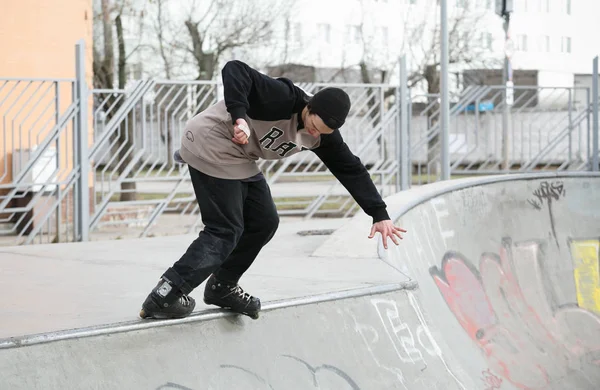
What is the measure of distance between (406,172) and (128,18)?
47.4ft

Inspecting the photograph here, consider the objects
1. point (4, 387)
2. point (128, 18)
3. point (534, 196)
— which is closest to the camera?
point (4, 387)

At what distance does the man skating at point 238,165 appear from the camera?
4.03 metres

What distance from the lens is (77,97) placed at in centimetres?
988

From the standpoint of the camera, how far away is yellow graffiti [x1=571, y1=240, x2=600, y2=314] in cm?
896

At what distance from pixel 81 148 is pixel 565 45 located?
2208 inches

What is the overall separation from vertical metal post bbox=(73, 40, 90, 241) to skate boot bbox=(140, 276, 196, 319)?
6080 mm

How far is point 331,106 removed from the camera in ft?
13.1

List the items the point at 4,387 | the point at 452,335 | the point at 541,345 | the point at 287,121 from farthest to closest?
the point at 541,345 < the point at 452,335 < the point at 287,121 < the point at 4,387

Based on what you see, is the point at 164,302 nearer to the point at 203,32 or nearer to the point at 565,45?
the point at 203,32

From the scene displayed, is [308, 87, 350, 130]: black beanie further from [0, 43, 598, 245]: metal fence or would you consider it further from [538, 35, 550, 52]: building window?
[538, 35, 550, 52]: building window

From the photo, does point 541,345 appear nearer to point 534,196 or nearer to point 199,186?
point 534,196

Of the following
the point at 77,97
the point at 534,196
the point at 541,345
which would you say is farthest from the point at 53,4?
the point at 541,345

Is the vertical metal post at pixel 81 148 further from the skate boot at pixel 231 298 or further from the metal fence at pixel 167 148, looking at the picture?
the skate boot at pixel 231 298

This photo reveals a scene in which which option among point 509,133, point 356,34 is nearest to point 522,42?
point 356,34
